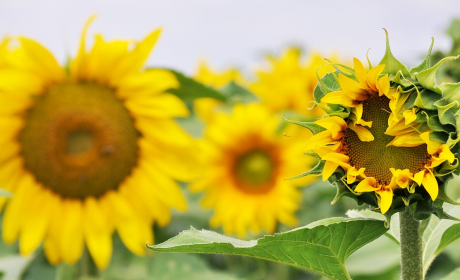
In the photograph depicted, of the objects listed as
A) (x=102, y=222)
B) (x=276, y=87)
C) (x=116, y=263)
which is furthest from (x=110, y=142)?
(x=276, y=87)

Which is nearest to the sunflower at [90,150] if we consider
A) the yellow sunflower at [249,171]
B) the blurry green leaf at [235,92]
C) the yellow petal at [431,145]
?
the blurry green leaf at [235,92]

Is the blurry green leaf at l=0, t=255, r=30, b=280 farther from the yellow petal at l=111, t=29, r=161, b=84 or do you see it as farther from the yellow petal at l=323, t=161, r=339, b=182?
the yellow petal at l=323, t=161, r=339, b=182

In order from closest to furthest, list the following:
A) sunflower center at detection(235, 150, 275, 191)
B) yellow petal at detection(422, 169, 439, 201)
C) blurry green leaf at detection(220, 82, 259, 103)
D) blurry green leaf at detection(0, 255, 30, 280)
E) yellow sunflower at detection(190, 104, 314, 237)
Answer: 1. yellow petal at detection(422, 169, 439, 201)
2. blurry green leaf at detection(0, 255, 30, 280)
3. blurry green leaf at detection(220, 82, 259, 103)
4. yellow sunflower at detection(190, 104, 314, 237)
5. sunflower center at detection(235, 150, 275, 191)

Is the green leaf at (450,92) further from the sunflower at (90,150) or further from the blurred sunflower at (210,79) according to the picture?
the blurred sunflower at (210,79)

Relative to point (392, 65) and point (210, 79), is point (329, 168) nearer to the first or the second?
point (392, 65)

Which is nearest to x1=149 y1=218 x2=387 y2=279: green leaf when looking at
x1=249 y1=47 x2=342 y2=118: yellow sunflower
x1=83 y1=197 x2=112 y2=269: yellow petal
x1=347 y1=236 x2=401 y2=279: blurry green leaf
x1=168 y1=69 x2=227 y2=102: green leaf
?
x1=347 y1=236 x2=401 y2=279: blurry green leaf

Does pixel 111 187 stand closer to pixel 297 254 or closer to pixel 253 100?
pixel 253 100

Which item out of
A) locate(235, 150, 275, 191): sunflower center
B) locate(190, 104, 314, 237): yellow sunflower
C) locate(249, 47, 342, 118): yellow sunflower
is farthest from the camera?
locate(249, 47, 342, 118): yellow sunflower
